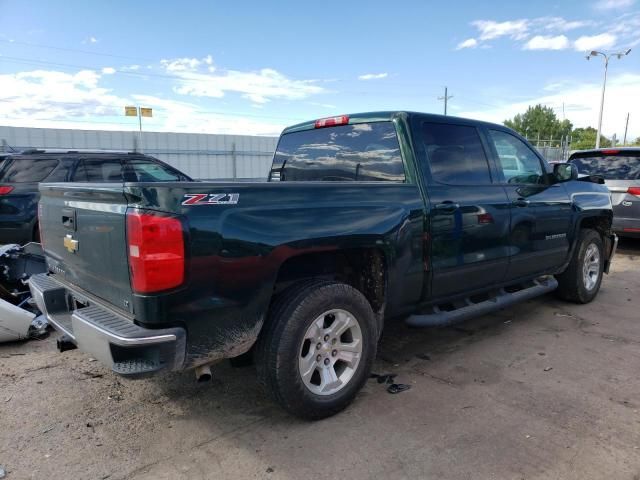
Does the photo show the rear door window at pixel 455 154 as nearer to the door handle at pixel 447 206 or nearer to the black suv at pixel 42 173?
the door handle at pixel 447 206

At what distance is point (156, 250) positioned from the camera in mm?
2264

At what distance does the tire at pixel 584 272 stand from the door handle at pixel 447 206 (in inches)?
95.3

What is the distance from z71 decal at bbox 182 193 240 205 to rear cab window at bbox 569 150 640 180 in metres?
7.75

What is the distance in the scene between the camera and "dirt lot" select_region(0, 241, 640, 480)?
2.54 metres

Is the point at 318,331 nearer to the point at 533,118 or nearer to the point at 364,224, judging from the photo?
the point at 364,224

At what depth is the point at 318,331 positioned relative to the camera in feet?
9.61

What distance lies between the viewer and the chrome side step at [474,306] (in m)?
3.60

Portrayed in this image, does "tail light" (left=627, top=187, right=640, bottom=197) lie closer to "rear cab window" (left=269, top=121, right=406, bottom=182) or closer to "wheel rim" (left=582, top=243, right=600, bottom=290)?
"wheel rim" (left=582, top=243, right=600, bottom=290)

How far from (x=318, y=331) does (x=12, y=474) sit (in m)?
1.77

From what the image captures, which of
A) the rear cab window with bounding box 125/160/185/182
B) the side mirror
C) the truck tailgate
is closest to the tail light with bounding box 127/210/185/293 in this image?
the truck tailgate

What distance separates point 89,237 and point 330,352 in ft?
5.17

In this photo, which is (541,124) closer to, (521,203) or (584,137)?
(584,137)

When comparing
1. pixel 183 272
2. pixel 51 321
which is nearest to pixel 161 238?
pixel 183 272

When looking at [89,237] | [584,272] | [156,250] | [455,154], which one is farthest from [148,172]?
[584,272]
